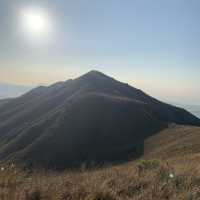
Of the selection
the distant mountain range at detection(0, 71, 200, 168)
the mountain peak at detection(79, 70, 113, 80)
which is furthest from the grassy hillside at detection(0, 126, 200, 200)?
the mountain peak at detection(79, 70, 113, 80)

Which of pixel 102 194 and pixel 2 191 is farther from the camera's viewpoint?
pixel 102 194

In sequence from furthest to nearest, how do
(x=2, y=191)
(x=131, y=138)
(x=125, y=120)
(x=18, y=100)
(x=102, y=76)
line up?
1. (x=18, y=100)
2. (x=102, y=76)
3. (x=125, y=120)
4. (x=131, y=138)
5. (x=2, y=191)

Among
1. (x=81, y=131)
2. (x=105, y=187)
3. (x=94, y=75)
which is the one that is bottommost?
(x=105, y=187)

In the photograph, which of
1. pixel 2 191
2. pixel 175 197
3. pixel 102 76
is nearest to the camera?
pixel 2 191

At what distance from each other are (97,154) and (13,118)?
45956 millimetres

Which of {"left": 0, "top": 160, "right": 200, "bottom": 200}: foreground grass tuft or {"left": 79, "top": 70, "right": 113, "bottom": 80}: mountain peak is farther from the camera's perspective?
{"left": 79, "top": 70, "right": 113, "bottom": 80}: mountain peak

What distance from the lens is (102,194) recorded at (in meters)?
5.79

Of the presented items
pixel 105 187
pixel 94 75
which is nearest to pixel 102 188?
pixel 105 187

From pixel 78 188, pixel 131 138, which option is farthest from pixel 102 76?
pixel 78 188

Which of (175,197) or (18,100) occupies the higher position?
(18,100)

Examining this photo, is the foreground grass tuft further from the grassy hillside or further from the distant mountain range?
the distant mountain range

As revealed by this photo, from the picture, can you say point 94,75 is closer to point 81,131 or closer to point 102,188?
point 81,131

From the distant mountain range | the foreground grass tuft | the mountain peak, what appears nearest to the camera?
the foreground grass tuft

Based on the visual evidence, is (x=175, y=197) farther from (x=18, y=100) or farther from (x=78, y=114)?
(x=18, y=100)
